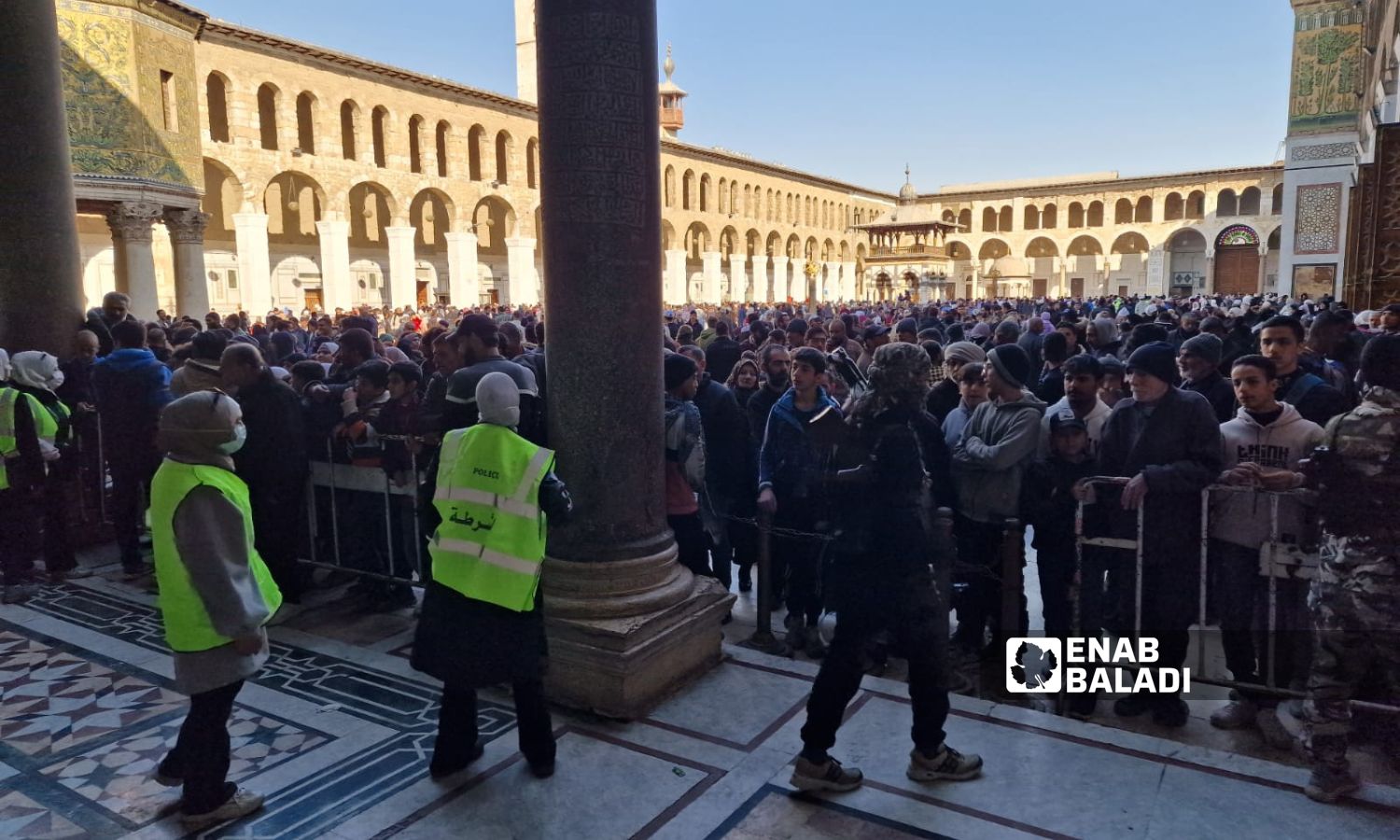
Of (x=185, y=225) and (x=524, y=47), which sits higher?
(x=524, y=47)

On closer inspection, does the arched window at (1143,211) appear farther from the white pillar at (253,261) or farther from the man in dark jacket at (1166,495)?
the man in dark jacket at (1166,495)

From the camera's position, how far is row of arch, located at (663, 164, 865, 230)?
132 ft

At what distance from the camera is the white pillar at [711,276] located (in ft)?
139

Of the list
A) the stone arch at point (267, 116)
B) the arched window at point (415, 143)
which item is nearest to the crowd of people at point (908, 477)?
the stone arch at point (267, 116)

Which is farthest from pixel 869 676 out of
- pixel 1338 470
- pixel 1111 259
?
pixel 1111 259

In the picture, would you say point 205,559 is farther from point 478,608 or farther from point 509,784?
point 509,784

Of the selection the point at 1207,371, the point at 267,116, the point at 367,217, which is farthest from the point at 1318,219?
the point at 367,217

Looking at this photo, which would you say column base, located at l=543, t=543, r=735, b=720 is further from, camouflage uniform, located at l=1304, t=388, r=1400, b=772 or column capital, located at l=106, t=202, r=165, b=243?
column capital, located at l=106, t=202, r=165, b=243

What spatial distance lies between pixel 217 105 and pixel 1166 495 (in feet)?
92.8

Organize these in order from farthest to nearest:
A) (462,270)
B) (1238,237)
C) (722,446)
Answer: (1238,237)
(462,270)
(722,446)

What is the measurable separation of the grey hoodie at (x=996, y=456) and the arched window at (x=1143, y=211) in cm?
5309

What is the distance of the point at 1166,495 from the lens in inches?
140

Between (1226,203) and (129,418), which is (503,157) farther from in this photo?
(1226,203)

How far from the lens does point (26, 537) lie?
550cm
